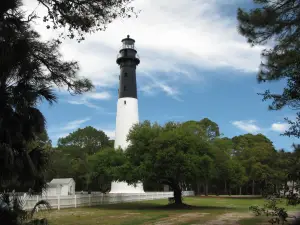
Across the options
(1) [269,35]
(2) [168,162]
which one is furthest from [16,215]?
(2) [168,162]

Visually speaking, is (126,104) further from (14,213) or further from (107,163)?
(14,213)

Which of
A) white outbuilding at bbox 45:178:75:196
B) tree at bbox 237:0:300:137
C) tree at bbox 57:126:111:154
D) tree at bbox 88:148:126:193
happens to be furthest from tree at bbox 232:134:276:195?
tree at bbox 237:0:300:137

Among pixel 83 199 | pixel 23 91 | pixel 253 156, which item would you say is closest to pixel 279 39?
pixel 23 91

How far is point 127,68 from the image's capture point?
38.4 m

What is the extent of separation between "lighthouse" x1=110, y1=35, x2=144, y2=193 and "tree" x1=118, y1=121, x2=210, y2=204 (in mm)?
11345

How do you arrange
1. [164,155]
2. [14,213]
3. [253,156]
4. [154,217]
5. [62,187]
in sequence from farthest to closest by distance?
[253,156] < [62,187] < [164,155] < [154,217] < [14,213]

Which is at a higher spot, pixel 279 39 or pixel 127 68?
pixel 127 68

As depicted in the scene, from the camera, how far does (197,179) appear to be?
923 inches

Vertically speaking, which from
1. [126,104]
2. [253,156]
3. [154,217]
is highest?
[126,104]

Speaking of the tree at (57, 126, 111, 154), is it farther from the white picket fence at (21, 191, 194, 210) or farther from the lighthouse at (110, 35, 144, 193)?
the white picket fence at (21, 191, 194, 210)

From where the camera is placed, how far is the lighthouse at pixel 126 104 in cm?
3638

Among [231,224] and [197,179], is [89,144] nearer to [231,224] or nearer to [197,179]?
[197,179]

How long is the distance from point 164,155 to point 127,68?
714 inches

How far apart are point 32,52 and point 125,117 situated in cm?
2834
